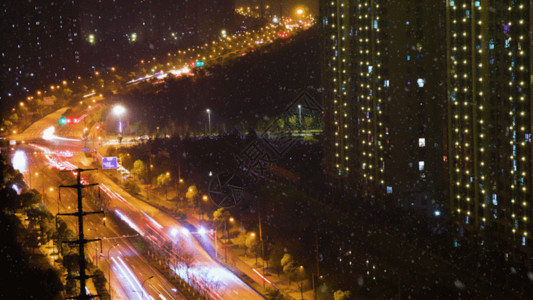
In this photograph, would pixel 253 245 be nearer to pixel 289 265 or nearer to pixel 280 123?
pixel 289 265

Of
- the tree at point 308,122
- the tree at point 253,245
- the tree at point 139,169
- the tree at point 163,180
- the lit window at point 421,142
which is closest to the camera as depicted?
the tree at point 253,245

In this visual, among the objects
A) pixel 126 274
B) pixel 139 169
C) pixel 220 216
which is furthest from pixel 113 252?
pixel 139 169

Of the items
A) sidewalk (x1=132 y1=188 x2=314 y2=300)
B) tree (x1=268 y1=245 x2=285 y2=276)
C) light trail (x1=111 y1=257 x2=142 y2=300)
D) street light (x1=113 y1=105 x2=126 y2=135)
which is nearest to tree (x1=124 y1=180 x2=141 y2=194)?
sidewalk (x1=132 y1=188 x2=314 y2=300)

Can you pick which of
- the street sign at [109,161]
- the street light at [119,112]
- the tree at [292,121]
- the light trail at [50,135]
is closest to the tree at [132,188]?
the street sign at [109,161]

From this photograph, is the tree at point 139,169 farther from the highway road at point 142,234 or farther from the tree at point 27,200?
the tree at point 27,200

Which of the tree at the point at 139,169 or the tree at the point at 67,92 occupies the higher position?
the tree at the point at 67,92

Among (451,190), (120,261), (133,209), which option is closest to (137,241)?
(120,261)
